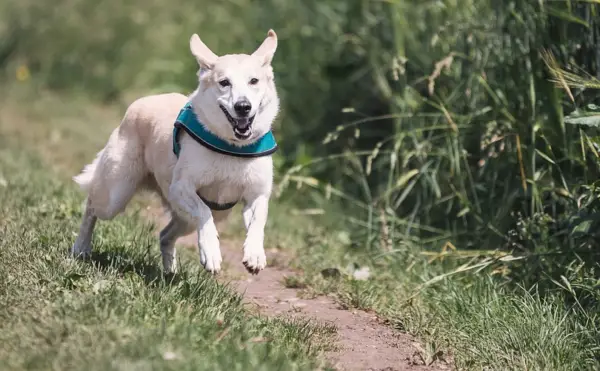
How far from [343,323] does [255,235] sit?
790 millimetres

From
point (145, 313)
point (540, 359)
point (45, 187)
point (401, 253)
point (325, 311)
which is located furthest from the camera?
point (45, 187)

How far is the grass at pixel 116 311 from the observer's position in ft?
12.1

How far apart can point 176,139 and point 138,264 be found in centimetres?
75

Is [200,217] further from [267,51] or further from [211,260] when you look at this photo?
[267,51]

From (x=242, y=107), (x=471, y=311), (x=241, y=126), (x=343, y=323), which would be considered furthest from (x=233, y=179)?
(x=471, y=311)

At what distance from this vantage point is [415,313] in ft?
16.8

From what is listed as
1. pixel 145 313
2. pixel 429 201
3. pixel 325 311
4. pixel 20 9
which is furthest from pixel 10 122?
pixel 145 313

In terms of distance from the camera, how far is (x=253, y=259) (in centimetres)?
455

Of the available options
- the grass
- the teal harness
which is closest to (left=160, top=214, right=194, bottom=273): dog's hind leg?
the grass

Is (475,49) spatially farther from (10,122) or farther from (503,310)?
(10,122)

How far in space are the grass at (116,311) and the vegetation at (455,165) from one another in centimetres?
93

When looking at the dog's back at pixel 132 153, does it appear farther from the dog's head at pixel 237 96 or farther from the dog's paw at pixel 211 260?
the dog's paw at pixel 211 260

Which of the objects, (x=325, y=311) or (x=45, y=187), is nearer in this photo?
(x=325, y=311)

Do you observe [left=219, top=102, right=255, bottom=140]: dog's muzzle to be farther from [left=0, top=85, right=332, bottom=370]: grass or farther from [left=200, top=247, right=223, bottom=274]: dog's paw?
[left=0, top=85, right=332, bottom=370]: grass
